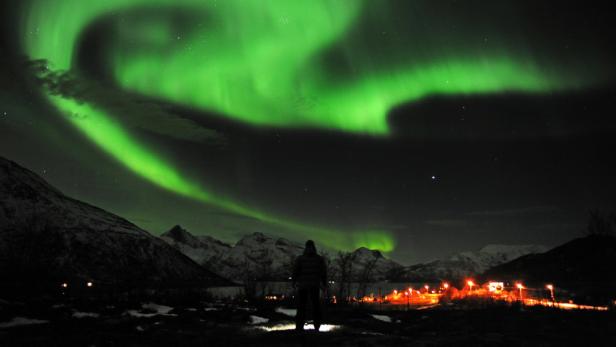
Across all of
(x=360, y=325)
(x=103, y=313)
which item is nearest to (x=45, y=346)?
(x=103, y=313)

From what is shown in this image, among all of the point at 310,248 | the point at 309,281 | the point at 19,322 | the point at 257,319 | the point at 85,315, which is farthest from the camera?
the point at 257,319

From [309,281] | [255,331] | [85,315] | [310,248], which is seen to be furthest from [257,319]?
[85,315]

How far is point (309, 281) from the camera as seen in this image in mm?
15898

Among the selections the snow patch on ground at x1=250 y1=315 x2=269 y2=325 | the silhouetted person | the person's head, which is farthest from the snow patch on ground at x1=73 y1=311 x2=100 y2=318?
the person's head

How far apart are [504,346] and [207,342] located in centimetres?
765

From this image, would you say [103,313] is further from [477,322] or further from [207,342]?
[477,322]

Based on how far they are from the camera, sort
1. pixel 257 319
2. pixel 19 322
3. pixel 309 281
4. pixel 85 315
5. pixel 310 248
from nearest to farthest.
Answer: pixel 309 281
pixel 310 248
pixel 19 322
pixel 85 315
pixel 257 319

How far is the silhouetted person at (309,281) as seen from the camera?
1572cm

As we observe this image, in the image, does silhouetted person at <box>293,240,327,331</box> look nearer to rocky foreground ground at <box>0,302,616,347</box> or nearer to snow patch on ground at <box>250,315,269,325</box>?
rocky foreground ground at <box>0,302,616,347</box>

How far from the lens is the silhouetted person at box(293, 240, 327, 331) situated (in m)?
15.7

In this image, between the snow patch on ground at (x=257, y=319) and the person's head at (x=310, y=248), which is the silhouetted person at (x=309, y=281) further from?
the snow patch on ground at (x=257, y=319)

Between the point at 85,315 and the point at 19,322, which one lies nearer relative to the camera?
the point at 19,322

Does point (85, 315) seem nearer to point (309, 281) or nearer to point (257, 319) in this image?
point (257, 319)

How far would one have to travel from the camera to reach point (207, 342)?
13.6 m
